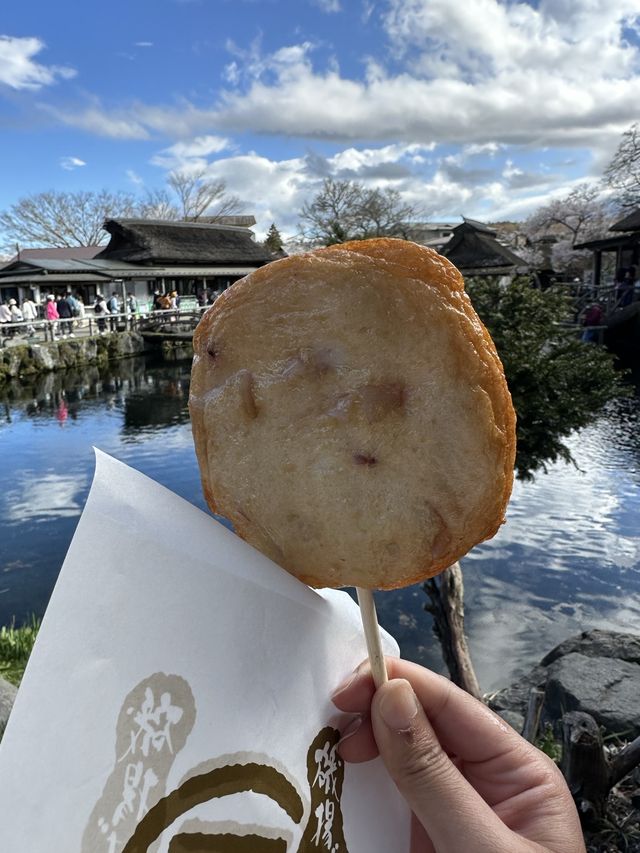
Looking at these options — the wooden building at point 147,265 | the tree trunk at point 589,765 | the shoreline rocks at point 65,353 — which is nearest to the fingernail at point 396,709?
the tree trunk at point 589,765

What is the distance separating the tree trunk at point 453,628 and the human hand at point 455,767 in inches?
154

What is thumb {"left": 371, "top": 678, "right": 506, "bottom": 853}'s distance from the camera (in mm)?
1225

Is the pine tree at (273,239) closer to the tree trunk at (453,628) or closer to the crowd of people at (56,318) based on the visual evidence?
the crowd of people at (56,318)

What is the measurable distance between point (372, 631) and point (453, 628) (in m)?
4.64

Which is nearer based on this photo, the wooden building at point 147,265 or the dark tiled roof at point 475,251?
the dark tiled roof at point 475,251

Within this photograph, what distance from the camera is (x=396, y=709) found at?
1304mm

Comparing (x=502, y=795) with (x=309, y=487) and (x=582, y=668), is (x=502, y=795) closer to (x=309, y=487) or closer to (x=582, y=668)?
(x=309, y=487)

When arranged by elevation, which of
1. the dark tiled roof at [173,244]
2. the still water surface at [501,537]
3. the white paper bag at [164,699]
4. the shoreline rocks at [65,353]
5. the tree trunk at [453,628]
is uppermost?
the dark tiled roof at [173,244]

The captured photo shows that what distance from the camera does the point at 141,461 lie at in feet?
42.0

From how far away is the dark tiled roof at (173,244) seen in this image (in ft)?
130

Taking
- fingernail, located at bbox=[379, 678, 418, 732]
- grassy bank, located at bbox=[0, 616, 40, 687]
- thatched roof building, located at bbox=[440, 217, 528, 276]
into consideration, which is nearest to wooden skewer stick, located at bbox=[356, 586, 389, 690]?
fingernail, located at bbox=[379, 678, 418, 732]

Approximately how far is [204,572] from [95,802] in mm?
409

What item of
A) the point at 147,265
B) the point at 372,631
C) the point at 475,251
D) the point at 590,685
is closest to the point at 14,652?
the point at 590,685

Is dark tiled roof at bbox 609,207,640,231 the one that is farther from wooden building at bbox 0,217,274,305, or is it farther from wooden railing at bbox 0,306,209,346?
wooden railing at bbox 0,306,209,346
